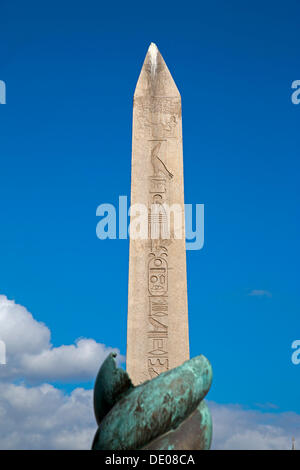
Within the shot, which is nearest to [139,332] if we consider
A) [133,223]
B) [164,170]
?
[133,223]

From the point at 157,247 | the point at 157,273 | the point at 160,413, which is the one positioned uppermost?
the point at 157,247

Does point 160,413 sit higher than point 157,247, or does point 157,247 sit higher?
point 157,247

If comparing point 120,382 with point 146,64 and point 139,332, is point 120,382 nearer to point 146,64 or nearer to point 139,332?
point 139,332

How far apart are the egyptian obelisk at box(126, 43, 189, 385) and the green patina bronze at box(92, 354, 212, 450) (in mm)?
3395

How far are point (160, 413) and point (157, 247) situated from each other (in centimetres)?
436

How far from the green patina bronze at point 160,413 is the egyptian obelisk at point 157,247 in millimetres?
3395

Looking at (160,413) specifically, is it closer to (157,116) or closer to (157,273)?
(157,273)

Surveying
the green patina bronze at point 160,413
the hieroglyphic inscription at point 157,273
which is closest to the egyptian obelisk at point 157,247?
the hieroglyphic inscription at point 157,273

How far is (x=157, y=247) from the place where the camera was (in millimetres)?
9195

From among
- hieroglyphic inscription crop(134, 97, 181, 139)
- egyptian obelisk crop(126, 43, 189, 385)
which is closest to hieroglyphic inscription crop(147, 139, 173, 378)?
egyptian obelisk crop(126, 43, 189, 385)

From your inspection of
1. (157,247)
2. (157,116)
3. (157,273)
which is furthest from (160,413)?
(157,116)

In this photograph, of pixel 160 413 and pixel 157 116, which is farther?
pixel 157 116

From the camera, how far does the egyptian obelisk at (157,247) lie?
29.1 ft

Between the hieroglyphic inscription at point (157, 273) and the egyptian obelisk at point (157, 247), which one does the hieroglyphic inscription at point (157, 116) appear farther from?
the hieroglyphic inscription at point (157, 273)
